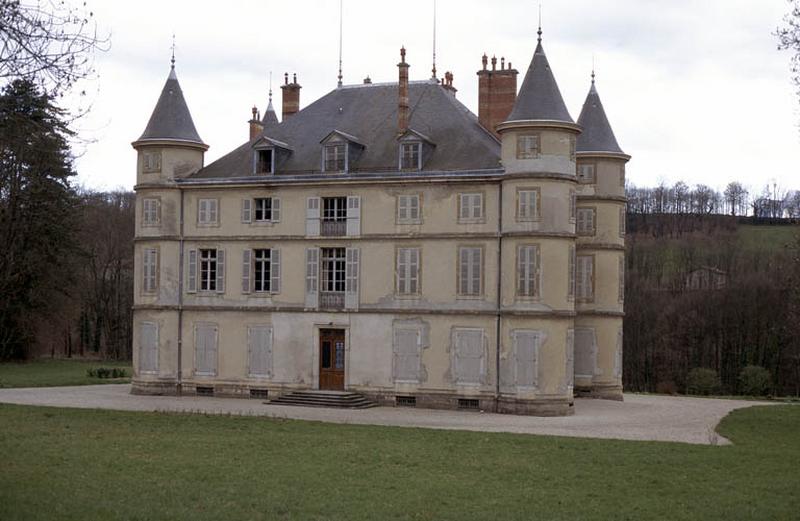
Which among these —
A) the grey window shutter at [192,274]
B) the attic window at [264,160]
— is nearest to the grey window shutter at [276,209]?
the attic window at [264,160]

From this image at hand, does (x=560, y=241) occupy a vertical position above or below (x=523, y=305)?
above

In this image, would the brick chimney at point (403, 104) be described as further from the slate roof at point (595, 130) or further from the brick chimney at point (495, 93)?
the slate roof at point (595, 130)

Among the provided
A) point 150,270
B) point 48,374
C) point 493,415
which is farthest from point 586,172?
point 48,374

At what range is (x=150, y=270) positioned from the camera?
109 ft

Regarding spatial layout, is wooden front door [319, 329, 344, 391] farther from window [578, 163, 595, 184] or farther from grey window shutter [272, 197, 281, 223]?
window [578, 163, 595, 184]

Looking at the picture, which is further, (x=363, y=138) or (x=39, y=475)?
(x=363, y=138)

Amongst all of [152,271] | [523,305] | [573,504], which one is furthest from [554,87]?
[573,504]

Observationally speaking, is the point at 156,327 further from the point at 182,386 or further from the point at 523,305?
the point at 523,305

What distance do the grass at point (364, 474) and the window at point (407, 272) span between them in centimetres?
752

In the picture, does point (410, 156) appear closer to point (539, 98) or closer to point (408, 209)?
point (408, 209)

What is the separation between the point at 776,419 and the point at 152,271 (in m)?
20.1

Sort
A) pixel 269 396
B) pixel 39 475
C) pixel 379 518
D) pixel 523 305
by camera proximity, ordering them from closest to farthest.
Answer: pixel 379 518 → pixel 39 475 → pixel 523 305 → pixel 269 396

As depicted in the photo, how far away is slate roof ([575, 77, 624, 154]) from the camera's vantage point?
34.2 metres

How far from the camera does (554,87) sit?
29.6 metres
